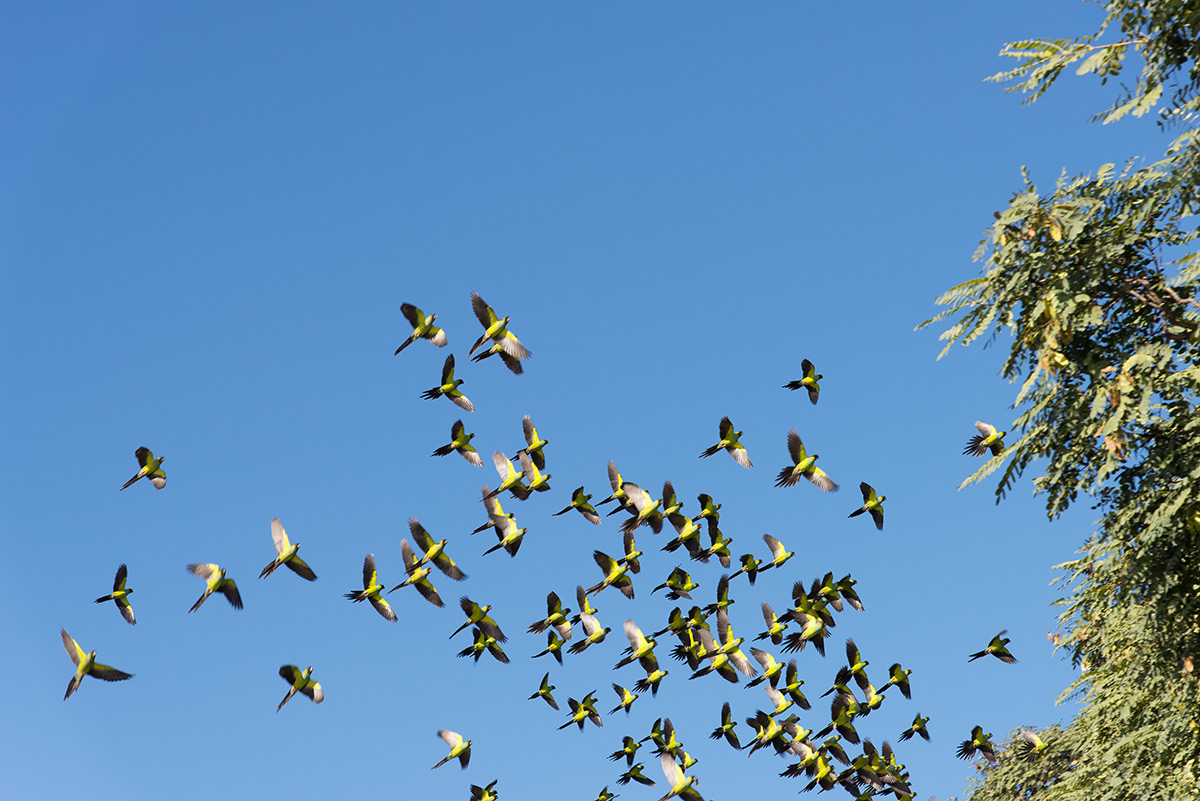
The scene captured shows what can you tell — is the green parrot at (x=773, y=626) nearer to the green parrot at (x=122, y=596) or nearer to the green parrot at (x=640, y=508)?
the green parrot at (x=640, y=508)

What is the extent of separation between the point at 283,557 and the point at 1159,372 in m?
13.2

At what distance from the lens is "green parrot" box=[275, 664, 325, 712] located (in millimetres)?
18062

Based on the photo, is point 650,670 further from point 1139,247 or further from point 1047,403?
point 1139,247

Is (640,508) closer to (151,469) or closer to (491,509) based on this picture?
(491,509)

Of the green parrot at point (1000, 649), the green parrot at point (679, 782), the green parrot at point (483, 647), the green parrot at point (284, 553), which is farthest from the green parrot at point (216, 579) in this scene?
the green parrot at point (1000, 649)

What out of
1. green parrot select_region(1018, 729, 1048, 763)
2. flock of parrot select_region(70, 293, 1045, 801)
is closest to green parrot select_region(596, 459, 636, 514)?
flock of parrot select_region(70, 293, 1045, 801)

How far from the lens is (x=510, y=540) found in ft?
61.8

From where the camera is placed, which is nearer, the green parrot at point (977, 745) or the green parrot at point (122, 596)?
the green parrot at point (122, 596)

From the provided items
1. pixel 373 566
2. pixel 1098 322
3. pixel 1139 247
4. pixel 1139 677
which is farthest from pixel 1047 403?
pixel 373 566

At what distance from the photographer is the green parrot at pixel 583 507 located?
19109mm

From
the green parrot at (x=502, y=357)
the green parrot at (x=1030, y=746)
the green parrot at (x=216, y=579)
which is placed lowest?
the green parrot at (x=1030, y=746)

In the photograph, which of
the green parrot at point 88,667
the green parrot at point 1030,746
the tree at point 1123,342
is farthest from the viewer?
the green parrot at point 1030,746

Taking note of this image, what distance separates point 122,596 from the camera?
1777 cm

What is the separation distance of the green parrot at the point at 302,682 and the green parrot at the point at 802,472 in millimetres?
9553
